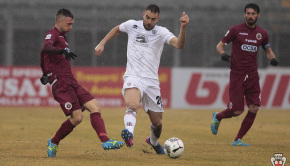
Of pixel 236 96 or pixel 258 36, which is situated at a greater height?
pixel 258 36

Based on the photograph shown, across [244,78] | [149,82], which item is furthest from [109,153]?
[244,78]

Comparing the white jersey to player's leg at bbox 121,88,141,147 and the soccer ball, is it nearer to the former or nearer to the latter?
player's leg at bbox 121,88,141,147

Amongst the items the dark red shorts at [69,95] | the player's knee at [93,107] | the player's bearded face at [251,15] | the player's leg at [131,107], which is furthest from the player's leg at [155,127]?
the player's bearded face at [251,15]

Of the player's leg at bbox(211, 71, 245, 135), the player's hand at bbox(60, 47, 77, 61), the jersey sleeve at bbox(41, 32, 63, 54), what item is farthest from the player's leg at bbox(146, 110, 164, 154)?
the player's leg at bbox(211, 71, 245, 135)

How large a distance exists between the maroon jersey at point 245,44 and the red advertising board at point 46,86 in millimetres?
11665

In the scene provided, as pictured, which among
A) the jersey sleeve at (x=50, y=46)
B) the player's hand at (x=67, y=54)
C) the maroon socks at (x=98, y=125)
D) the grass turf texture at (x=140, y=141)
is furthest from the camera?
the grass turf texture at (x=140, y=141)

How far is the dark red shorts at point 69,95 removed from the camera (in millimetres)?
8703

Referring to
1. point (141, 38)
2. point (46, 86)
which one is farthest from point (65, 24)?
point (46, 86)

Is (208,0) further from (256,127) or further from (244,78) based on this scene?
(244,78)

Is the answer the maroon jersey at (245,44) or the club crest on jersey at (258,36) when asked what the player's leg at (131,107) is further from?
the club crest on jersey at (258,36)

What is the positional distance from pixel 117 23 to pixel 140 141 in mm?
15834

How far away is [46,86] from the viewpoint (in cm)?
2217

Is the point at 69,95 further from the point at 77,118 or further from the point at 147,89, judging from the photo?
the point at 147,89

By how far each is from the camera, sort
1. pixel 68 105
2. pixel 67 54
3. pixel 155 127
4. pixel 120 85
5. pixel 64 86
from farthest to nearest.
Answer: pixel 120 85, pixel 155 127, pixel 64 86, pixel 68 105, pixel 67 54
